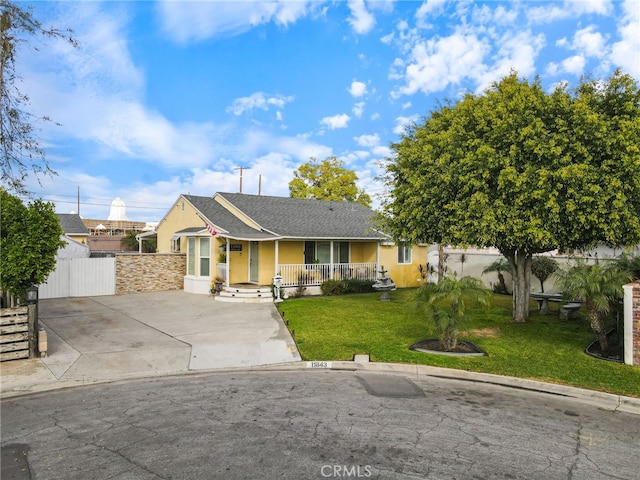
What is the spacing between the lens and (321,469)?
4.08 m

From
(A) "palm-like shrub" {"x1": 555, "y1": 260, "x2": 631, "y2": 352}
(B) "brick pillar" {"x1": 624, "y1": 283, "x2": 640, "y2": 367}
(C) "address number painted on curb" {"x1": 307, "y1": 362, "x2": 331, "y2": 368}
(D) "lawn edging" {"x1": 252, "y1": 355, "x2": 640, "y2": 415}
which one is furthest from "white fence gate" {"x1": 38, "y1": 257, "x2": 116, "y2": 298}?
(B) "brick pillar" {"x1": 624, "y1": 283, "x2": 640, "y2": 367}

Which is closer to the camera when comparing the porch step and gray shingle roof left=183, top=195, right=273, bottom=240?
the porch step

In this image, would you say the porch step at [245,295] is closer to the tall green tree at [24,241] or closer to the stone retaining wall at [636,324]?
the tall green tree at [24,241]

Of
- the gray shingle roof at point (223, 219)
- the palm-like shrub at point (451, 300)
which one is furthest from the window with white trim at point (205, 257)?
the palm-like shrub at point (451, 300)

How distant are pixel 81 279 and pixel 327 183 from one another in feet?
94.4

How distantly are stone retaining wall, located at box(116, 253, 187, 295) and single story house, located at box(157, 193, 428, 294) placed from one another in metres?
0.79

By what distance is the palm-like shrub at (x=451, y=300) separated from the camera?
8609 mm

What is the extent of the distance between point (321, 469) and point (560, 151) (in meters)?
8.69

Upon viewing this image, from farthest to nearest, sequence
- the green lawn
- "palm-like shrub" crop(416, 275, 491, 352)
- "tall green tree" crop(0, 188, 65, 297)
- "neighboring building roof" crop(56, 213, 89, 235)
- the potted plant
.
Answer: "neighboring building roof" crop(56, 213, 89, 235), the potted plant, "palm-like shrub" crop(416, 275, 491, 352), "tall green tree" crop(0, 188, 65, 297), the green lawn

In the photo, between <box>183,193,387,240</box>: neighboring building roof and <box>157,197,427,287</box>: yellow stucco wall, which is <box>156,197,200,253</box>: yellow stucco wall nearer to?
<box>157,197,427,287</box>: yellow stucco wall

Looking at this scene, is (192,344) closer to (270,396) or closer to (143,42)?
(270,396)

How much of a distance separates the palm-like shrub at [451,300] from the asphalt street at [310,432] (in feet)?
5.84

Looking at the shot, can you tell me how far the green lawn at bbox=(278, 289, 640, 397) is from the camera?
7.54 metres

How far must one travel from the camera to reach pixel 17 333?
318 inches
